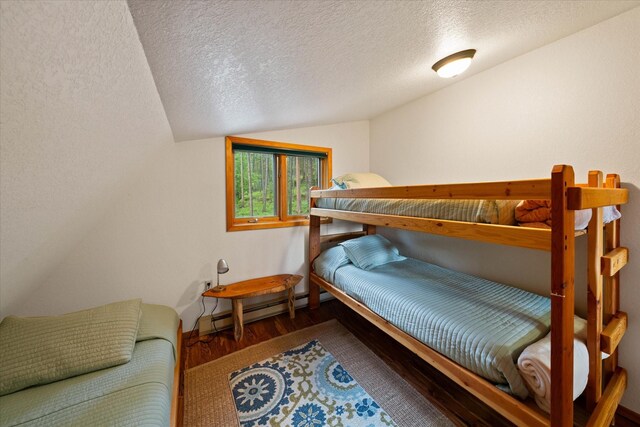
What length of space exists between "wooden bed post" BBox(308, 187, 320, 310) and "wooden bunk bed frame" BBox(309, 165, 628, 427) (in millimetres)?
972

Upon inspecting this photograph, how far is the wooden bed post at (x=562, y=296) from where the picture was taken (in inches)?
35.4

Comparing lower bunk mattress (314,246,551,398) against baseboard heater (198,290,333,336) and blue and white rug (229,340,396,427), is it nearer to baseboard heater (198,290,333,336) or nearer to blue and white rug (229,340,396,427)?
blue and white rug (229,340,396,427)

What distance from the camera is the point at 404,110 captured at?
2709mm

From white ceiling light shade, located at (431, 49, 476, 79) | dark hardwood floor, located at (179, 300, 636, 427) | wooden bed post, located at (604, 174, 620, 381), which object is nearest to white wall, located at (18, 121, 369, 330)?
dark hardwood floor, located at (179, 300, 636, 427)

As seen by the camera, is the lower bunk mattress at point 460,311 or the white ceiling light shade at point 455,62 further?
the white ceiling light shade at point 455,62

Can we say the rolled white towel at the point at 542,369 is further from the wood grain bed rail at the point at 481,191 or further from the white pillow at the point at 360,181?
the white pillow at the point at 360,181

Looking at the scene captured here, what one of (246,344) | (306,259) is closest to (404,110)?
(306,259)

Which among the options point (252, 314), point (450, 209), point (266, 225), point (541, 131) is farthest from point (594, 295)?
point (252, 314)

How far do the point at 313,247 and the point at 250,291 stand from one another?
2.70ft

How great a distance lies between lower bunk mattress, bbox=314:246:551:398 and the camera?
3.72ft

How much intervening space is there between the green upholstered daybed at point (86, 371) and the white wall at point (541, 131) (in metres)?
2.41

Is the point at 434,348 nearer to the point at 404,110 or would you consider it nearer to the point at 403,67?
the point at 403,67

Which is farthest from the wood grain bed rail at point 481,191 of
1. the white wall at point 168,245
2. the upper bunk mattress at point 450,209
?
the white wall at point 168,245

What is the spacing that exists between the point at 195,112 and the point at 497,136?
2253mm
